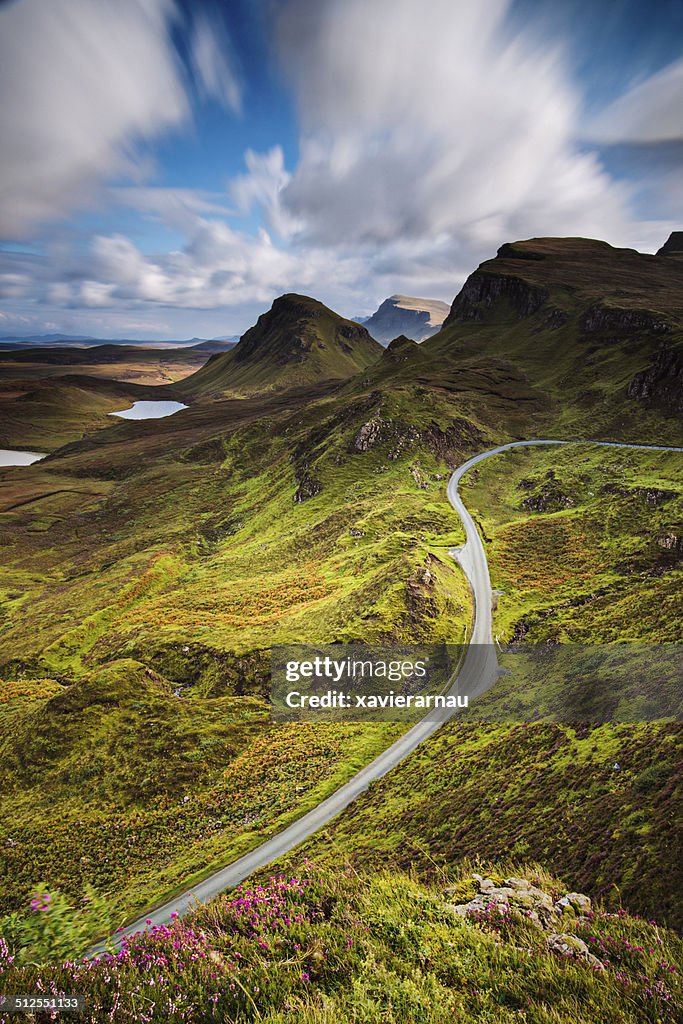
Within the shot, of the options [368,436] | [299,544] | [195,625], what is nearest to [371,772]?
[195,625]

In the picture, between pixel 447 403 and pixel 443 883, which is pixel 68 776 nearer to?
pixel 443 883

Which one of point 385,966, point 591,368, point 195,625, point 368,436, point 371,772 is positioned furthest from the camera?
point 591,368

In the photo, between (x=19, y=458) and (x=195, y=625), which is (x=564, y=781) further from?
(x=19, y=458)

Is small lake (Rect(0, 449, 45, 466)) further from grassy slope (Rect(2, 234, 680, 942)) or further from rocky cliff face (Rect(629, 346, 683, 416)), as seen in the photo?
rocky cliff face (Rect(629, 346, 683, 416))

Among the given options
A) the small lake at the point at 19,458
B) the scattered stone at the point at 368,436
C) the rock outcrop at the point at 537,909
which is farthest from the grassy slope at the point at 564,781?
the small lake at the point at 19,458

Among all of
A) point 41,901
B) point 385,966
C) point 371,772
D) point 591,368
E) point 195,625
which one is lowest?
point 195,625

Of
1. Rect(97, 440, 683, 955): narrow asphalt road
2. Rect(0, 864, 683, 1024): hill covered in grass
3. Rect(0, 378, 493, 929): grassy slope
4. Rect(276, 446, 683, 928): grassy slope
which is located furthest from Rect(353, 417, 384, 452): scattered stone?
Rect(0, 864, 683, 1024): hill covered in grass

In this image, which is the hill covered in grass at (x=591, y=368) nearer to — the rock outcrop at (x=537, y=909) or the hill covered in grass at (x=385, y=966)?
the rock outcrop at (x=537, y=909)
